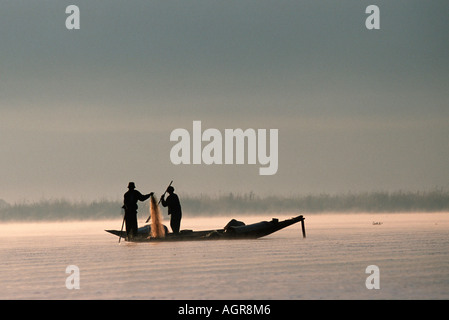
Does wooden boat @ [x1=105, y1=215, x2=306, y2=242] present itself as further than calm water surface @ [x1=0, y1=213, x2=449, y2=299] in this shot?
Yes

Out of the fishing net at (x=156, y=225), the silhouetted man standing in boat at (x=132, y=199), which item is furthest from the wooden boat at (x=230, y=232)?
the silhouetted man standing in boat at (x=132, y=199)

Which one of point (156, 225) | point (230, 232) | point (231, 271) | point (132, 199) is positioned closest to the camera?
point (231, 271)

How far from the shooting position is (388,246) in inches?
1097

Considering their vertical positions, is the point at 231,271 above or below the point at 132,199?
below

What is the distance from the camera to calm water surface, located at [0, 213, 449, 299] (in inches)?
647

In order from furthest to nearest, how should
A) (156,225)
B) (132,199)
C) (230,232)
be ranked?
1. (230,232)
2. (156,225)
3. (132,199)

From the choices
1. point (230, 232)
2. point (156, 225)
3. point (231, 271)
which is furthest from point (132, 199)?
point (231, 271)

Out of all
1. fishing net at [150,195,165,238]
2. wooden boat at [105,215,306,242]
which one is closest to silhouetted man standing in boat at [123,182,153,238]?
fishing net at [150,195,165,238]

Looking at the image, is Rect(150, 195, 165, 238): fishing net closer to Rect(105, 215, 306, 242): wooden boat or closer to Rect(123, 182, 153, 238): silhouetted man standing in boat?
Rect(105, 215, 306, 242): wooden boat

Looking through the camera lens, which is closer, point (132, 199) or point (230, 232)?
point (132, 199)

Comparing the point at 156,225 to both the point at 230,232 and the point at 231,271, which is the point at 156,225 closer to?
the point at 230,232

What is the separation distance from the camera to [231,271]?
19.9m
